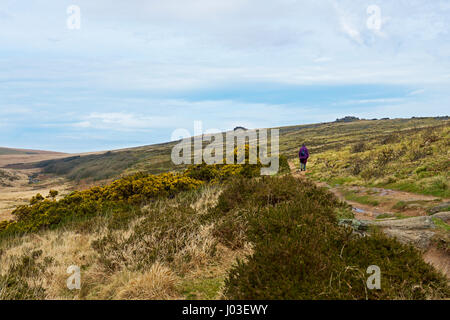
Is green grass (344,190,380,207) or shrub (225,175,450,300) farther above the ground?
shrub (225,175,450,300)

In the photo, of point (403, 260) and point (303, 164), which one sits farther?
point (303, 164)

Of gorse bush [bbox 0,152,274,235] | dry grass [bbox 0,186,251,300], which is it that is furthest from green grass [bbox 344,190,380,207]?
dry grass [bbox 0,186,251,300]

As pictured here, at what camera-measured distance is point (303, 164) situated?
2156cm

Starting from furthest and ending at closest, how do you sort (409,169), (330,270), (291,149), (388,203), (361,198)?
1. (291,149)
2. (409,169)
3. (361,198)
4. (388,203)
5. (330,270)

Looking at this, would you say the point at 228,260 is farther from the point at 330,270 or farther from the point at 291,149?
the point at 291,149

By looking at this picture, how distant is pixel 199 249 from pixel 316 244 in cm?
229

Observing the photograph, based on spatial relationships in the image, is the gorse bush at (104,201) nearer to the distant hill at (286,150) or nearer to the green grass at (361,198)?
the green grass at (361,198)

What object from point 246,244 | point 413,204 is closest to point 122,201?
point 246,244

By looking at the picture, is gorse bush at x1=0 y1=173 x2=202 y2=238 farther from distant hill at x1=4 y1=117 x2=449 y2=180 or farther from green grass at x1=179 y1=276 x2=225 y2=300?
distant hill at x1=4 y1=117 x2=449 y2=180

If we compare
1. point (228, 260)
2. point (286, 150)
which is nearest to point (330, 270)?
point (228, 260)

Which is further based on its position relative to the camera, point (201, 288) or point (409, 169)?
point (409, 169)

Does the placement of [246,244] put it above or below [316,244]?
below
